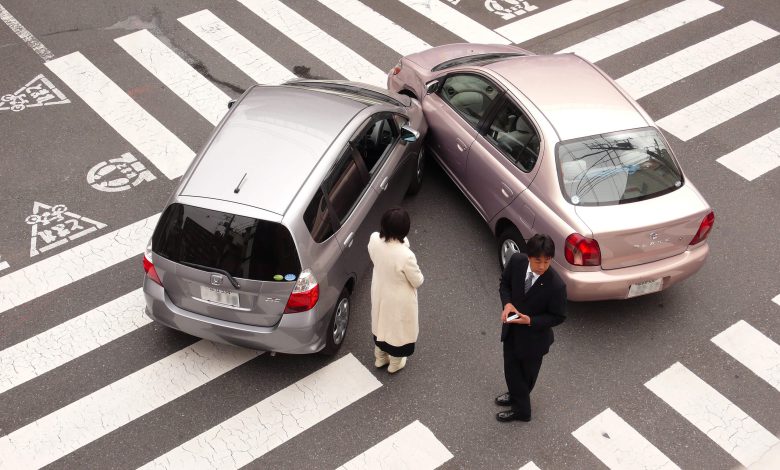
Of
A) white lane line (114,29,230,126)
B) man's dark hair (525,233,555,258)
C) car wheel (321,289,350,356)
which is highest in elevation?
man's dark hair (525,233,555,258)

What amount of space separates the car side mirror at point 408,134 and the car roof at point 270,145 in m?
0.50

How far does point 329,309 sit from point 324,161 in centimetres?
126

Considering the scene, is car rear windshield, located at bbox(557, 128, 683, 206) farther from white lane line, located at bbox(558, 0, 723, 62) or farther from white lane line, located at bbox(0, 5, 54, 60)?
white lane line, located at bbox(0, 5, 54, 60)

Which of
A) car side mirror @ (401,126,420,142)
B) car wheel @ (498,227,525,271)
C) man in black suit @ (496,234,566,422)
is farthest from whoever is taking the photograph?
car side mirror @ (401,126,420,142)

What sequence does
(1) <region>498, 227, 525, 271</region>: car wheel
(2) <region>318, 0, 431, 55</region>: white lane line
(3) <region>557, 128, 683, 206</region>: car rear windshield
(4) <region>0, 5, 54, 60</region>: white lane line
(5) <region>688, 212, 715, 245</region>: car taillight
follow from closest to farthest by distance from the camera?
(3) <region>557, 128, 683, 206</region>: car rear windshield → (5) <region>688, 212, 715, 245</region>: car taillight → (1) <region>498, 227, 525, 271</region>: car wheel → (4) <region>0, 5, 54, 60</region>: white lane line → (2) <region>318, 0, 431, 55</region>: white lane line

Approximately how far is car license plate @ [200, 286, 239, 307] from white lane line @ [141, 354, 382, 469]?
940 millimetres

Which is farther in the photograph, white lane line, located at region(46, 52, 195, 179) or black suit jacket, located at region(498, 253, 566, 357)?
white lane line, located at region(46, 52, 195, 179)

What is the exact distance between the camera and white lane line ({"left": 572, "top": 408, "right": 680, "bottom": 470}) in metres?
6.67

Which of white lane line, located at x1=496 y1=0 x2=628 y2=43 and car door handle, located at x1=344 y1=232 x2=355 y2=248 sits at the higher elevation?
car door handle, located at x1=344 y1=232 x2=355 y2=248

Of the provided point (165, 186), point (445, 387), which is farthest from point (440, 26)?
point (445, 387)

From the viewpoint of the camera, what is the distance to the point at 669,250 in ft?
24.8

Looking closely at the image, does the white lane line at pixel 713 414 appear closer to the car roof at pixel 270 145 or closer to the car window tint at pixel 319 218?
the car window tint at pixel 319 218

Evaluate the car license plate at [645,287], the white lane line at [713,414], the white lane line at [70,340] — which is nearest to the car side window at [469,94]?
the car license plate at [645,287]

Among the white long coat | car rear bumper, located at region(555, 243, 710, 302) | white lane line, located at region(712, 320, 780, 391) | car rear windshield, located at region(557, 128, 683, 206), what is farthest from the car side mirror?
white lane line, located at region(712, 320, 780, 391)
